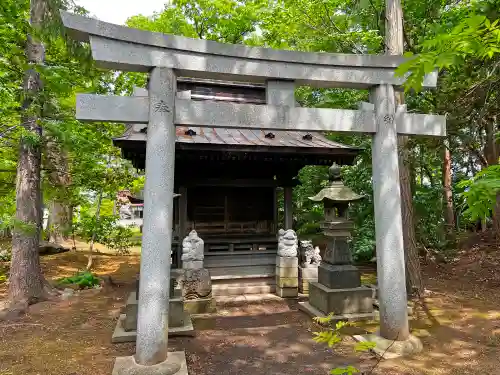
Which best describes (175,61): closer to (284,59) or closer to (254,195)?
(284,59)

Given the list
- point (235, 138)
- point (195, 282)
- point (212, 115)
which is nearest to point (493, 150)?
point (235, 138)

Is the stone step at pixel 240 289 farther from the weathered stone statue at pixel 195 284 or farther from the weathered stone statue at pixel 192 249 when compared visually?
the weathered stone statue at pixel 192 249

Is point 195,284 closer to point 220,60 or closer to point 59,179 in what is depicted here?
point 220,60

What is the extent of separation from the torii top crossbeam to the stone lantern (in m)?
3.17

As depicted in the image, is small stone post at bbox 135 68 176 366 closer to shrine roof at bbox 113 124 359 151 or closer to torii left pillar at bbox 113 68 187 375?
torii left pillar at bbox 113 68 187 375

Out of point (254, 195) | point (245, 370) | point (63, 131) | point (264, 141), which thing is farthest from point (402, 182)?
point (63, 131)

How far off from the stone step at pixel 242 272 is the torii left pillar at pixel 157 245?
4643 millimetres

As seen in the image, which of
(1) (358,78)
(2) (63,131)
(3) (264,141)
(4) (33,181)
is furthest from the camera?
(3) (264,141)

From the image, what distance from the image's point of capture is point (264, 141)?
8.70 m

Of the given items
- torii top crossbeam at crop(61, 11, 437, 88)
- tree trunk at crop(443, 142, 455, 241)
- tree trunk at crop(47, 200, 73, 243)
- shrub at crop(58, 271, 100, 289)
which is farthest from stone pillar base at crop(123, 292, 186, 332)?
tree trunk at crop(443, 142, 455, 241)

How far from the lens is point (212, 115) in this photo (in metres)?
4.66

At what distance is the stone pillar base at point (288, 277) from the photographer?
8.84 m

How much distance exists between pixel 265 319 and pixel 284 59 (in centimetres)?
531

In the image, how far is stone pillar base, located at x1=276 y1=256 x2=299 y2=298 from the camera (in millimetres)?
8844
